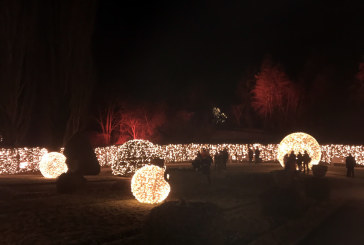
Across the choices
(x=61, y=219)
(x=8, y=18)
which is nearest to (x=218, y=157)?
(x=61, y=219)

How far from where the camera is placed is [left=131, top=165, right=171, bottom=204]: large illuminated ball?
1241 cm

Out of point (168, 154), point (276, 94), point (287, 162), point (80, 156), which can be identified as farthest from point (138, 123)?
point (287, 162)

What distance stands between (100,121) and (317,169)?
1396 inches

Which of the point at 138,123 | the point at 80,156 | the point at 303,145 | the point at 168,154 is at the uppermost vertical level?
the point at 138,123

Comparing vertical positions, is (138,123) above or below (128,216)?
above

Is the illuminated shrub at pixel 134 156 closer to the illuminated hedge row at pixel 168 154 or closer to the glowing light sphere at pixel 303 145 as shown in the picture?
the illuminated hedge row at pixel 168 154

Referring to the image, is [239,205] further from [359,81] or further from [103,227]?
[359,81]

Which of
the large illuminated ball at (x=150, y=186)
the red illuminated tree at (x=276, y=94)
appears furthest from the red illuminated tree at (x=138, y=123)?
the large illuminated ball at (x=150, y=186)

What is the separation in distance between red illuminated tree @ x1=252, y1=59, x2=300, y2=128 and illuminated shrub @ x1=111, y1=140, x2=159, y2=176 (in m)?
38.5

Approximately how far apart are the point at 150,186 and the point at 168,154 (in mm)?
27351

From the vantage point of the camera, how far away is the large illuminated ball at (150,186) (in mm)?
12414

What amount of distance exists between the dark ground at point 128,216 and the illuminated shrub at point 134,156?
11.3 feet

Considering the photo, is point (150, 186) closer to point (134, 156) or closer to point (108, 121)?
point (134, 156)

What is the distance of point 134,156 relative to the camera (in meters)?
20.2
